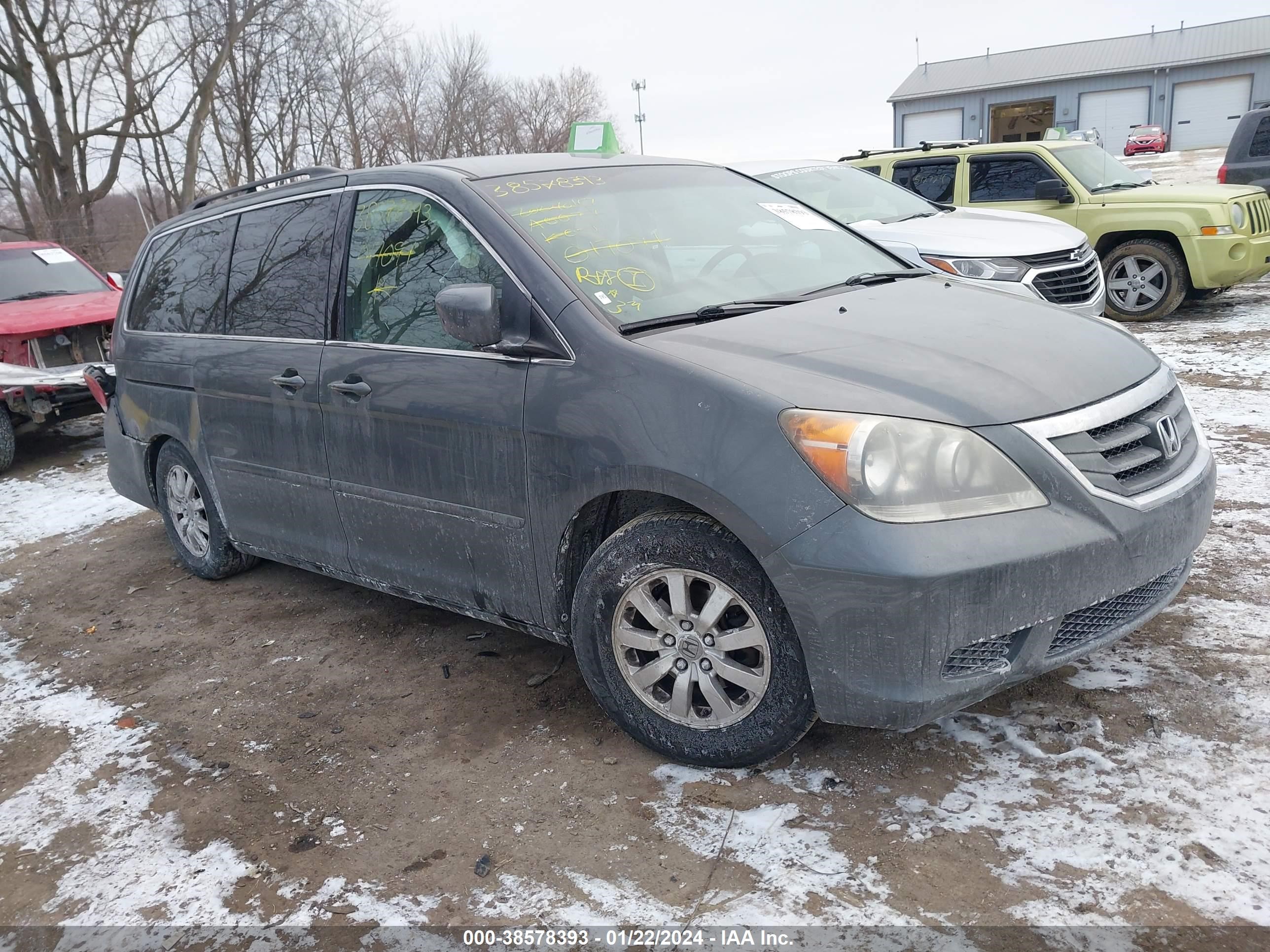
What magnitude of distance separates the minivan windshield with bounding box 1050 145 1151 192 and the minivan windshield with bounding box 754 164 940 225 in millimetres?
1828

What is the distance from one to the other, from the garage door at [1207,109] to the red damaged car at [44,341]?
153 ft

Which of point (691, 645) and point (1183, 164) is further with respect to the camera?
point (1183, 164)

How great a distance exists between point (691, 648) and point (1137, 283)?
854 cm

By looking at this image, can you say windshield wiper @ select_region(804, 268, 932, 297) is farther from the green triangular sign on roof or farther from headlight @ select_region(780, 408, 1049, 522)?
the green triangular sign on roof

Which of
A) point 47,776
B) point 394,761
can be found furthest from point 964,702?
point 47,776

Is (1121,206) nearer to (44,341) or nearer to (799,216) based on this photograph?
(799,216)

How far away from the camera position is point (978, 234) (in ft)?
26.6

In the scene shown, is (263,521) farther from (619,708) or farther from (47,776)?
(619,708)

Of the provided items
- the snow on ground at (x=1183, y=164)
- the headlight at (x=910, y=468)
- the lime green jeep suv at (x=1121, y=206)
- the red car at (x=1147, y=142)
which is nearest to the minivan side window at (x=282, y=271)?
the headlight at (x=910, y=468)

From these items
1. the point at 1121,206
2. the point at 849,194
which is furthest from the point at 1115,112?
the point at 849,194

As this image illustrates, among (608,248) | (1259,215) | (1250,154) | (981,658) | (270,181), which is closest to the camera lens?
(981,658)

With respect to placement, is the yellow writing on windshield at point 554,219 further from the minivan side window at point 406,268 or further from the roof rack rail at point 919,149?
the roof rack rail at point 919,149

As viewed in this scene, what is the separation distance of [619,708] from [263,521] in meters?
2.12

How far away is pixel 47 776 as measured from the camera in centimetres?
340
